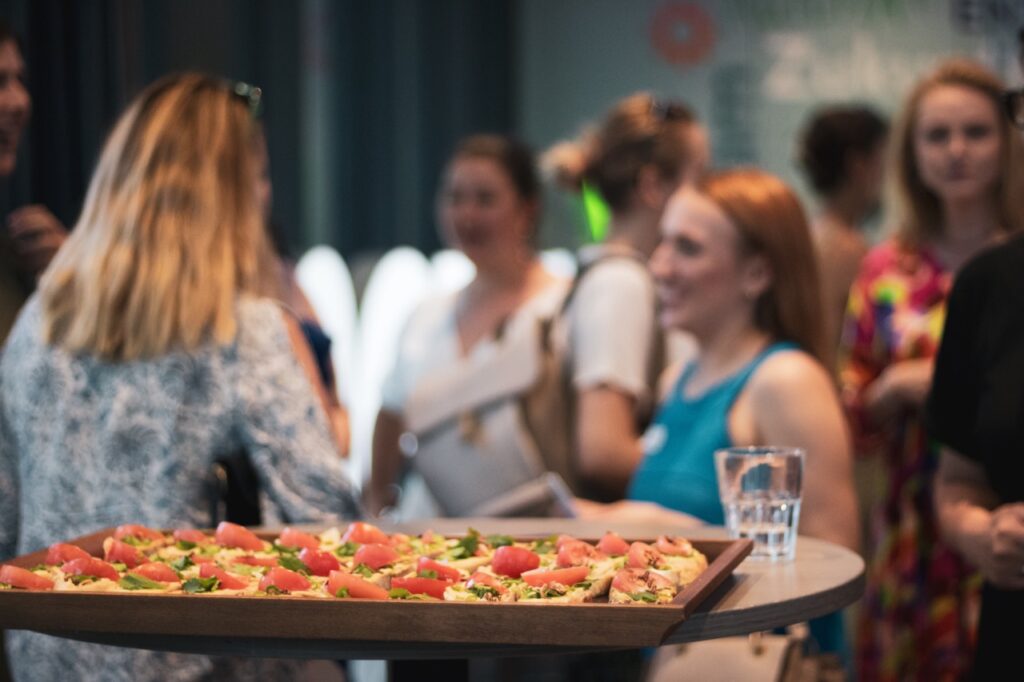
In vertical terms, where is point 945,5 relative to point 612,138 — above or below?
above

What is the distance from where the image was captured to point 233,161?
2.34m

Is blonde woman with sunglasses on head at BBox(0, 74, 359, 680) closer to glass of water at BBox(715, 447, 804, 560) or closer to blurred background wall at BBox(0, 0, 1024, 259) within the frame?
glass of water at BBox(715, 447, 804, 560)

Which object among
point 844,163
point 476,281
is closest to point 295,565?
point 476,281

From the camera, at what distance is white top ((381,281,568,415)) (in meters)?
3.26

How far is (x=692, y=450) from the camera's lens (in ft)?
7.94

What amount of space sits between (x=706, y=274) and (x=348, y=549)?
1.10m

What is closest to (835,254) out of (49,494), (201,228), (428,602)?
(201,228)

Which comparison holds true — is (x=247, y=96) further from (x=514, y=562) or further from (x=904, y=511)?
(x=904, y=511)

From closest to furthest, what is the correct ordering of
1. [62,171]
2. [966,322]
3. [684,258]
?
[966,322] < [684,258] < [62,171]

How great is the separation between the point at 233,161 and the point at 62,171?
4.22ft

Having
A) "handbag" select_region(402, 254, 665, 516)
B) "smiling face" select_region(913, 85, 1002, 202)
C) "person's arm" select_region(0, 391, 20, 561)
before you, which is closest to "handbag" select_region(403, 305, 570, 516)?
"handbag" select_region(402, 254, 665, 516)

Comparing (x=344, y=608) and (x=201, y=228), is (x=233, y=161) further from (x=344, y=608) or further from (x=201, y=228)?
(x=344, y=608)

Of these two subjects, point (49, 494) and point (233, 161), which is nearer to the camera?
point (49, 494)

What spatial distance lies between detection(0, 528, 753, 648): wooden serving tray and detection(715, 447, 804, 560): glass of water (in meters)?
0.35
